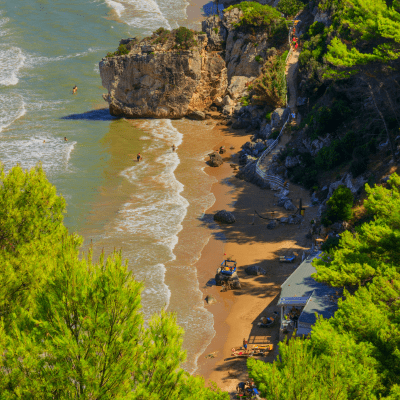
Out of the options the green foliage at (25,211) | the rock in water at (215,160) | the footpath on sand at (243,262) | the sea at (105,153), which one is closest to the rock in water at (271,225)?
the footpath on sand at (243,262)

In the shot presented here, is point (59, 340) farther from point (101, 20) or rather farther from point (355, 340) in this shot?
point (101, 20)

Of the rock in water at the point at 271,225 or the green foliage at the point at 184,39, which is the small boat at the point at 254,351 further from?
the green foliage at the point at 184,39

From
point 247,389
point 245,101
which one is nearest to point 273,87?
point 245,101

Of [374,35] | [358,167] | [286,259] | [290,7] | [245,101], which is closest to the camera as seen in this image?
[374,35]

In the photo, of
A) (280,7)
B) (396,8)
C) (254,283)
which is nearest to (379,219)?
(254,283)

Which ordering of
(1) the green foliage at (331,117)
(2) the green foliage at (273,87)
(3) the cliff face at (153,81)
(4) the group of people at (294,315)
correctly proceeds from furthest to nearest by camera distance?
1. (3) the cliff face at (153,81)
2. (2) the green foliage at (273,87)
3. (1) the green foliage at (331,117)
4. (4) the group of people at (294,315)

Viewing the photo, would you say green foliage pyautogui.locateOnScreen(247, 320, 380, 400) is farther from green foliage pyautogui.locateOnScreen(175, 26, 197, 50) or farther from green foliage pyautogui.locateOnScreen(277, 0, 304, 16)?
green foliage pyautogui.locateOnScreen(277, 0, 304, 16)

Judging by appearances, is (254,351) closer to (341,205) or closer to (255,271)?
(255,271)

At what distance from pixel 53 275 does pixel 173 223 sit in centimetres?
2540

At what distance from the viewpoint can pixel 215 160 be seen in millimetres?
47500

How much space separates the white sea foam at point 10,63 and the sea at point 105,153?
0.96 feet

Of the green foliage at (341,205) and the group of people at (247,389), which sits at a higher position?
the green foliage at (341,205)

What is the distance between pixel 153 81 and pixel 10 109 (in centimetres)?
1965

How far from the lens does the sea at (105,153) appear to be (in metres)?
31.2
